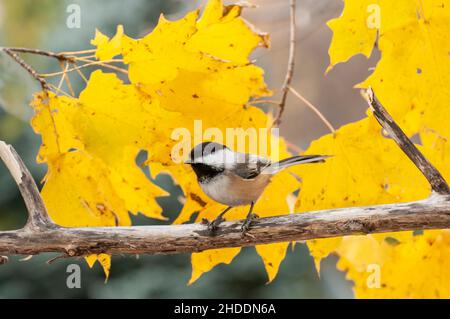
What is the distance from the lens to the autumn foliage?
851 millimetres

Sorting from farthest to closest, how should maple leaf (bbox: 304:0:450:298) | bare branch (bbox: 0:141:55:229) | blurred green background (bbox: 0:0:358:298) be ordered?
blurred green background (bbox: 0:0:358:298) < bare branch (bbox: 0:141:55:229) < maple leaf (bbox: 304:0:450:298)

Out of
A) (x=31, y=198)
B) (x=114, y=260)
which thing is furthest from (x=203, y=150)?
(x=114, y=260)

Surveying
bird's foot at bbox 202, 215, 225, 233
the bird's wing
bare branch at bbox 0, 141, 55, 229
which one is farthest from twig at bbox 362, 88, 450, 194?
bare branch at bbox 0, 141, 55, 229

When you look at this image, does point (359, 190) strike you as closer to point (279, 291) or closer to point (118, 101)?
point (118, 101)

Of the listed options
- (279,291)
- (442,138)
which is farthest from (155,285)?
(442,138)

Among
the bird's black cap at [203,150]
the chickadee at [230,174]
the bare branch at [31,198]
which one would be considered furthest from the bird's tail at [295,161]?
the bare branch at [31,198]

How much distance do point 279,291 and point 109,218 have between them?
105 centimetres

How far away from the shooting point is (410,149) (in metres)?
0.88

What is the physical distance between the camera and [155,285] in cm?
180

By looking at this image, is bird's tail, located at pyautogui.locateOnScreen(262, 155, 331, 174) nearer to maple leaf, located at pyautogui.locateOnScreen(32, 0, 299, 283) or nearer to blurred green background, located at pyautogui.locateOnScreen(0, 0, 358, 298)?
maple leaf, located at pyautogui.locateOnScreen(32, 0, 299, 283)

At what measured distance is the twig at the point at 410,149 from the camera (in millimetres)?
860

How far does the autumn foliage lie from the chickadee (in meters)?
0.04

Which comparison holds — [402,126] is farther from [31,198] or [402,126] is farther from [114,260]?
[114,260]
